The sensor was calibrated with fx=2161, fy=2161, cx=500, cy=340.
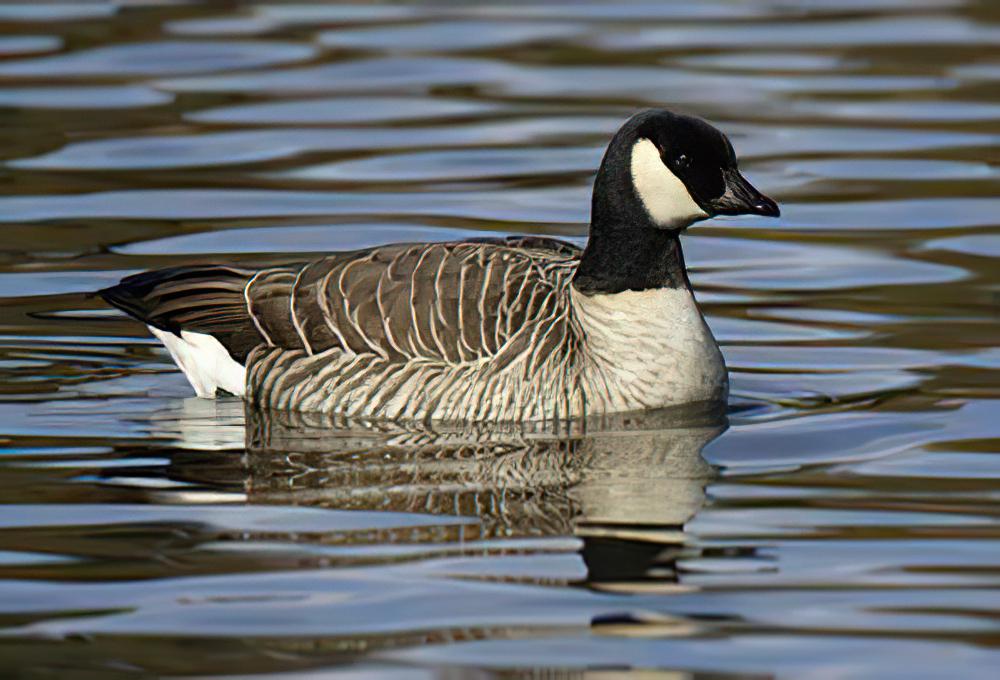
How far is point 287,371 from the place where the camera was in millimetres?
11719

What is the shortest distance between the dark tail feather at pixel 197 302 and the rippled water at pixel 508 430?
1.44 feet

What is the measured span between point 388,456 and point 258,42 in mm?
14288

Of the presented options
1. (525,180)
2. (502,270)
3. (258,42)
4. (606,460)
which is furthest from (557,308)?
(258,42)

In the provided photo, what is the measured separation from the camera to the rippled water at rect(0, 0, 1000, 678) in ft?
25.8

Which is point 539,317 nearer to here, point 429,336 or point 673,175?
point 429,336

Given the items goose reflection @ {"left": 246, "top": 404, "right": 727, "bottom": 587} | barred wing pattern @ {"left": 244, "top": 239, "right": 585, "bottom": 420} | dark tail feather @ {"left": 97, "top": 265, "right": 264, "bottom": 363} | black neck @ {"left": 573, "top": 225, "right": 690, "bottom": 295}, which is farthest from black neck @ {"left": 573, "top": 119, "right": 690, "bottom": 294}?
dark tail feather @ {"left": 97, "top": 265, "right": 264, "bottom": 363}

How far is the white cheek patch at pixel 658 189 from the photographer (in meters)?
11.2

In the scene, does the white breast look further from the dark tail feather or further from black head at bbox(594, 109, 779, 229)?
the dark tail feather

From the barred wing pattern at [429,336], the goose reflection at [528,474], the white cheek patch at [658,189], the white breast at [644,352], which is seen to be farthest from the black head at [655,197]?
the goose reflection at [528,474]

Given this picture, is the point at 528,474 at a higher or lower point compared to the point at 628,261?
lower

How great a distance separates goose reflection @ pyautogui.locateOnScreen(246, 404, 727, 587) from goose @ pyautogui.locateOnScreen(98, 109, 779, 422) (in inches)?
5.7

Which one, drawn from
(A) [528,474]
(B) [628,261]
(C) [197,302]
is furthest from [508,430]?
(C) [197,302]

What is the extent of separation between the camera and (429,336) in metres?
11.3

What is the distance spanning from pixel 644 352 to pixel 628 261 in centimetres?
50
